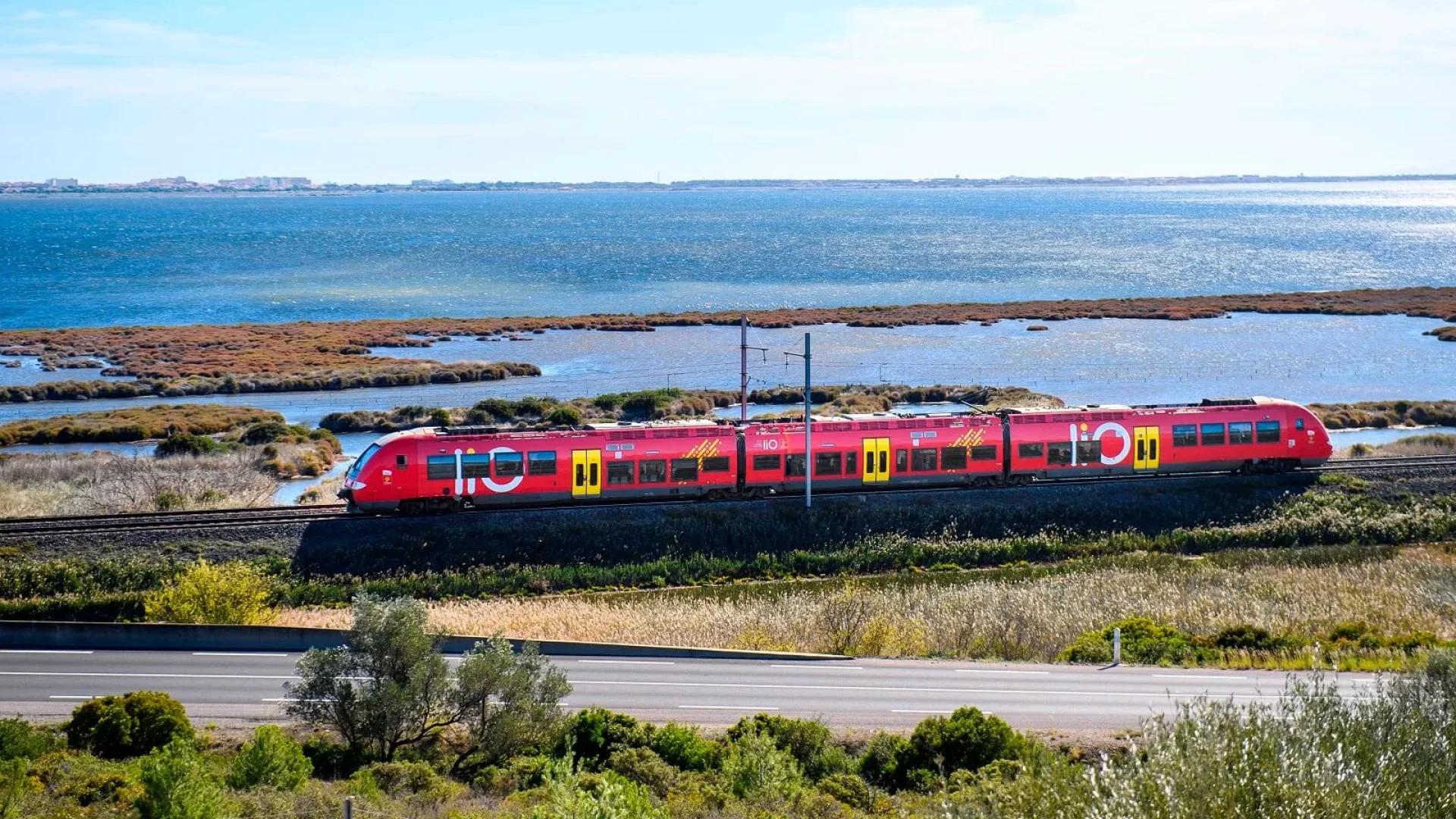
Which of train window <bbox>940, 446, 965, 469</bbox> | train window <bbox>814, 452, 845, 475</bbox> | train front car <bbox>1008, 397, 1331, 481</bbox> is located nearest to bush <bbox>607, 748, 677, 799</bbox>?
train window <bbox>814, 452, 845, 475</bbox>

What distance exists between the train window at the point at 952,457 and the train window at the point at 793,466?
16.5ft

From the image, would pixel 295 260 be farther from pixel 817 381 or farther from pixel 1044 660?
pixel 1044 660

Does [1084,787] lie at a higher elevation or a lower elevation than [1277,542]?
higher

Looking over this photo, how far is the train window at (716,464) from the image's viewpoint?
4388 centimetres

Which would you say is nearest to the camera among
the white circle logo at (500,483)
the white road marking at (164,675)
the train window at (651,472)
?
the white road marking at (164,675)

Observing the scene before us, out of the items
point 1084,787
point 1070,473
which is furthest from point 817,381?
point 1084,787

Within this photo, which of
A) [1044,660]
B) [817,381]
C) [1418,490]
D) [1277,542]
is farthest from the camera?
[817,381]

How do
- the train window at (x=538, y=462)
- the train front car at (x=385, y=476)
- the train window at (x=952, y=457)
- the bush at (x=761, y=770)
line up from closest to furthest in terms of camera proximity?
the bush at (x=761, y=770), the train front car at (x=385, y=476), the train window at (x=538, y=462), the train window at (x=952, y=457)

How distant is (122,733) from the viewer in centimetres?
2462

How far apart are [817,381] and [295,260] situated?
12540cm

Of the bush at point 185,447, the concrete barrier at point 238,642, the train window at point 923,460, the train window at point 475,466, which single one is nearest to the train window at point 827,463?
the train window at point 923,460

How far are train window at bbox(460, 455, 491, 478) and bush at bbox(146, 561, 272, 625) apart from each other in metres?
8.37

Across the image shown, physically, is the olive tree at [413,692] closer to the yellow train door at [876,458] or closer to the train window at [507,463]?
the train window at [507,463]

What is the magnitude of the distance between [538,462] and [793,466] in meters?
8.70
